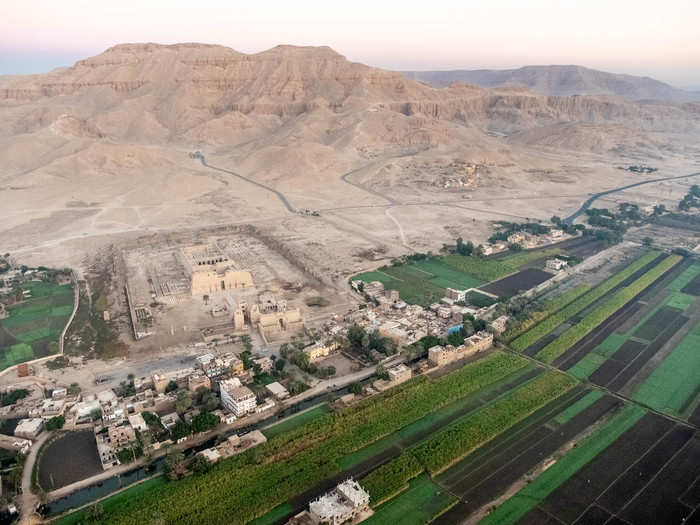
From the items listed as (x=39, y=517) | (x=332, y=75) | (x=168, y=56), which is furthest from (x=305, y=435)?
(x=168, y=56)

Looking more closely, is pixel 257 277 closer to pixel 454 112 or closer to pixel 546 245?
pixel 546 245

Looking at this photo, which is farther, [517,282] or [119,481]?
[517,282]

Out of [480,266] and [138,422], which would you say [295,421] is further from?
[480,266]

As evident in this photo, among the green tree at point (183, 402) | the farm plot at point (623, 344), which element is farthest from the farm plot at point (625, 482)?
the green tree at point (183, 402)

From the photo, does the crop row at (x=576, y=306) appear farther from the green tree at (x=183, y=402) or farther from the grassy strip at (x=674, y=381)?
the green tree at (x=183, y=402)

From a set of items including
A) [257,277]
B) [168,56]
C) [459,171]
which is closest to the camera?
[257,277]

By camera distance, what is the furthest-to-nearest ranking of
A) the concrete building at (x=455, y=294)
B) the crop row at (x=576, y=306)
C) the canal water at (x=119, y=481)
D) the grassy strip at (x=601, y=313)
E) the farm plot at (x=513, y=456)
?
the concrete building at (x=455, y=294) < the crop row at (x=576, y=306) < the grassy strip at (x=601, y=313) < the farm plot at (x=513, y=456) < the canal water at (x=119, y=481)

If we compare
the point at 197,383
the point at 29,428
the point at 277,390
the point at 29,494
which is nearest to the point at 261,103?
the point at 197,383
